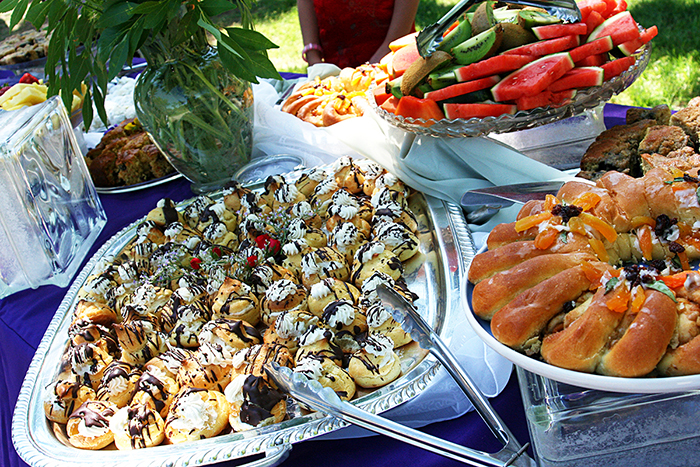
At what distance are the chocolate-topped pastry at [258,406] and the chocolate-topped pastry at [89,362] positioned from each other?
42 centimetres

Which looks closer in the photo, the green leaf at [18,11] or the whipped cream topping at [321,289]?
the whipped cream topping at [321,289]

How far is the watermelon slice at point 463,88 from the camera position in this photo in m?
1.43

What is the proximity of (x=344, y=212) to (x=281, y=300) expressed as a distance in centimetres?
38

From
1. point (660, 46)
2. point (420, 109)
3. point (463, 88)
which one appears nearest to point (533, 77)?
point (463, 88)

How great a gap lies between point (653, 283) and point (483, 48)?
97 cm

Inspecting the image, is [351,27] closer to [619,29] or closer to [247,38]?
[247,38]

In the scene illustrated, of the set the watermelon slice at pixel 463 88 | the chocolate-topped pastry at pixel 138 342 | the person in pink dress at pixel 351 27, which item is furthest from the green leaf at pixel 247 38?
the person in pink dress at pixel 351 27

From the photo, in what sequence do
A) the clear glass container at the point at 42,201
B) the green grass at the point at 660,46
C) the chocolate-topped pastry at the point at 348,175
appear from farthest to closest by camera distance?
the green grass at the point at 660,46, the chocolate-topped pastry at the point at 348,175, the clear glass container at the point at 42,201

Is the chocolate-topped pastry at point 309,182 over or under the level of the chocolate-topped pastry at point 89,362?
over

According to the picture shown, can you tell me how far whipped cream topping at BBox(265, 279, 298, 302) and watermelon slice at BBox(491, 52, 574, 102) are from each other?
2.60ft

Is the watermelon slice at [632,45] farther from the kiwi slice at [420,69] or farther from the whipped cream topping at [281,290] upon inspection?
the whipped cream topping at [281,290]

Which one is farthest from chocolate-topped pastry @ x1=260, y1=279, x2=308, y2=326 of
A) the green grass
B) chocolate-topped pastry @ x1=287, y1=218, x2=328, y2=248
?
the green grass

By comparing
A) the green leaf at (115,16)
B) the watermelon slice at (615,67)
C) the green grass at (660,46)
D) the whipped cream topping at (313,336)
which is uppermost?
the green leaf at (115,16)

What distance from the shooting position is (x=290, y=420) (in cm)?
96
